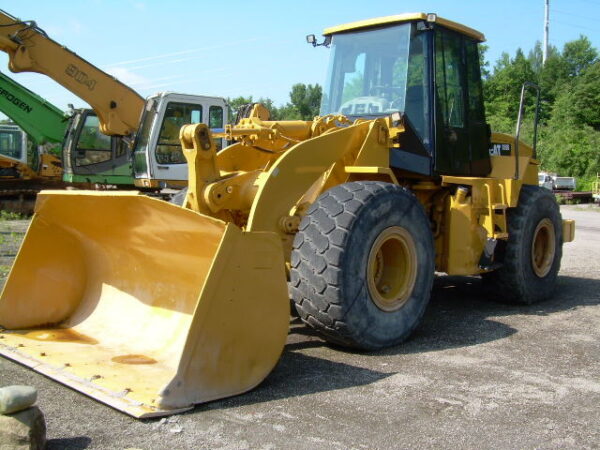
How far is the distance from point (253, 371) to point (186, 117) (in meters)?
9.81

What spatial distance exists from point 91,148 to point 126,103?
2928 mm

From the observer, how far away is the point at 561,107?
54812 mm

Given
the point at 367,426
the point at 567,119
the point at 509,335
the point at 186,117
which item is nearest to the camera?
→ the point at 367,426

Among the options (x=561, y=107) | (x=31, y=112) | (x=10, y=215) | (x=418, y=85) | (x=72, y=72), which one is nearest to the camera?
(x=418, y=85)

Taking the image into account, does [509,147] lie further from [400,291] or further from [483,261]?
[400,291]

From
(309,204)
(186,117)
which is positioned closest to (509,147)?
(309,204)


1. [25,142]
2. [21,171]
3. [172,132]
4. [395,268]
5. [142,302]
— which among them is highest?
[25,142]

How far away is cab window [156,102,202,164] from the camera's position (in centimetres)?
1295

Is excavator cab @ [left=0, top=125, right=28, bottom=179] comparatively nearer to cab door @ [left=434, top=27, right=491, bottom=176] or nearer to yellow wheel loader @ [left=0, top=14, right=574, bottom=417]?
yellow wheel loader @ [left=0, top=14, right=574, bottom=417]

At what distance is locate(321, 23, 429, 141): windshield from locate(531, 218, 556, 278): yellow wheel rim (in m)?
2.13

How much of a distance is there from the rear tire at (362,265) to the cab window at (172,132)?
27.3ft

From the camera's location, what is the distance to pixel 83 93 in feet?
44.9

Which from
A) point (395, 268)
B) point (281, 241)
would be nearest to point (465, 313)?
point (395, 268)

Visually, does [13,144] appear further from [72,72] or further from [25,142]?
[72,72]
